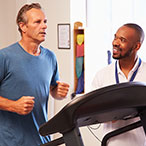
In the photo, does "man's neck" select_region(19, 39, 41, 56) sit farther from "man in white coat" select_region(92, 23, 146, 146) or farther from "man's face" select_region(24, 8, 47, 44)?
"man in white coat" select_region(92, 23, 146, 146)

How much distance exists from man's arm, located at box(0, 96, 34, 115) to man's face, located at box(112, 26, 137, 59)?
1.96 feet

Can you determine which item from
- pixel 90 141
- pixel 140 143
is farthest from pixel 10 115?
pixel 90 141

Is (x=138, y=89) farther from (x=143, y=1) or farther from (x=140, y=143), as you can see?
(x=143, y=1)

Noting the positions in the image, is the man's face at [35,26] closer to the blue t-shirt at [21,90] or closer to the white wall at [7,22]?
the blue t-shirt at [21,90]

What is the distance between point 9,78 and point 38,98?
215 mm

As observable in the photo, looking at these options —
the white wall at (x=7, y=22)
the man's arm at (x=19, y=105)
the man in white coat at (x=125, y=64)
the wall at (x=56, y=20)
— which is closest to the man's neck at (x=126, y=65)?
the man in white coat at (x=125, y=64)

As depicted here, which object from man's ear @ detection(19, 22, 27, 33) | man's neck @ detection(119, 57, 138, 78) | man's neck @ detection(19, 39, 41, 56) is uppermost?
man's ear @ detection(19, 22, 27, 33)

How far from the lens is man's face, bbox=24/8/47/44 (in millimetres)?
2115

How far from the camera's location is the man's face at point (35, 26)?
2.12 meters

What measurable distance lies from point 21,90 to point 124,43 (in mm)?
676

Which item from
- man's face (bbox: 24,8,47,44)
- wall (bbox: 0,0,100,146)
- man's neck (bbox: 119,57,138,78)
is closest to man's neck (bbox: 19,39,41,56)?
man's face (bbox: 24,8,47,44)

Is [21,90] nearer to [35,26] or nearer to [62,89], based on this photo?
[62,89]

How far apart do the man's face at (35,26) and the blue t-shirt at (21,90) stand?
0.33 feet

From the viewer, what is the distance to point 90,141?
3760 mm
